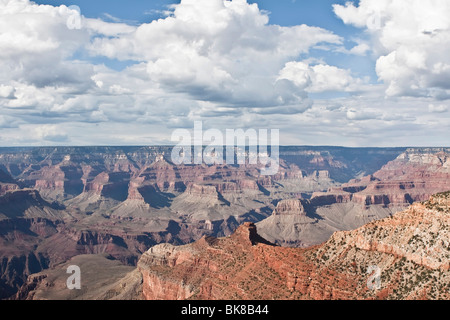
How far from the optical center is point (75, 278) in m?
188

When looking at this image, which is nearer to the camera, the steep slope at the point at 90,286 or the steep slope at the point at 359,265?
the steep slope at the point at 359,265

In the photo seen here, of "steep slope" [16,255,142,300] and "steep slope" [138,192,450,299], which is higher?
"steep slope" [138,192,450,299]

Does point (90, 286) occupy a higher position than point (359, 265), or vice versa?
point (359, 265)

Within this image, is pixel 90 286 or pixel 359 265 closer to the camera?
pixel 359 265

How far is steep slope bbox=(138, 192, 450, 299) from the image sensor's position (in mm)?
67062

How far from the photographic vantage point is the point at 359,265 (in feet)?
250

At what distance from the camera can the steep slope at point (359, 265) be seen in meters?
67.1

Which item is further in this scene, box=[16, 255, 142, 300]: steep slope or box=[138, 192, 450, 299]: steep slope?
box=[16, 255, 142, 300]: steep slope

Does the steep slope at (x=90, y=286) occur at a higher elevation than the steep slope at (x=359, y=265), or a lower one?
lower
